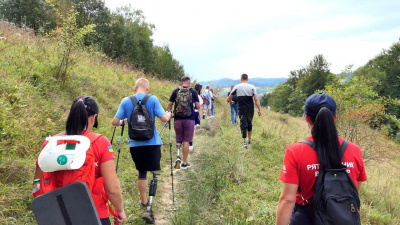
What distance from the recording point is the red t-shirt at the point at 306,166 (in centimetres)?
188

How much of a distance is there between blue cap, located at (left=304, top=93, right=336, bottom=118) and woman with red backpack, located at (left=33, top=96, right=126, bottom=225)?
5.44 feet

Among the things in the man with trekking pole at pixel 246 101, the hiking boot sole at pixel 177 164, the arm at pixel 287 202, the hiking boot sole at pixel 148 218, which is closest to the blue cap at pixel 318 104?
the arm at pixel 287 202

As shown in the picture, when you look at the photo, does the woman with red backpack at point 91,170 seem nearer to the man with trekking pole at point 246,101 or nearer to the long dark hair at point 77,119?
the long dark hair at point 77,119

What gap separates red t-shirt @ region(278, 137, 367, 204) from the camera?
1.88 m

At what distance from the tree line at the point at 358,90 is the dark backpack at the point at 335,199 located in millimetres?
6599

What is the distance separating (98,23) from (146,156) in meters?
22.7

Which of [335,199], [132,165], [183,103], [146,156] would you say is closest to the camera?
[335,199]

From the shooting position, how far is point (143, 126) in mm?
3758

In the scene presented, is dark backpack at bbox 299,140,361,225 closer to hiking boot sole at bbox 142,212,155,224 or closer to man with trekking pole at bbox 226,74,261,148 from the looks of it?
hiking boot sole at bbox 142,212,155,224

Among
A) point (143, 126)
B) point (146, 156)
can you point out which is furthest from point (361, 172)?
point (146, 156)

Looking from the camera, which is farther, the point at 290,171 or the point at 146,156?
the point at 146,156

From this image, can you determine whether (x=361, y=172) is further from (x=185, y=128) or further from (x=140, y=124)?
(x=185, y=128)

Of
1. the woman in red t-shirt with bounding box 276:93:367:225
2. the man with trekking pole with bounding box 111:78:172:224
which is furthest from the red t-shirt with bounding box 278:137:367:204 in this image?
the man with trekking pole with bounding box 111:78:172:224

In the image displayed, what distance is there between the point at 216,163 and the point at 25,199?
3973 mm
